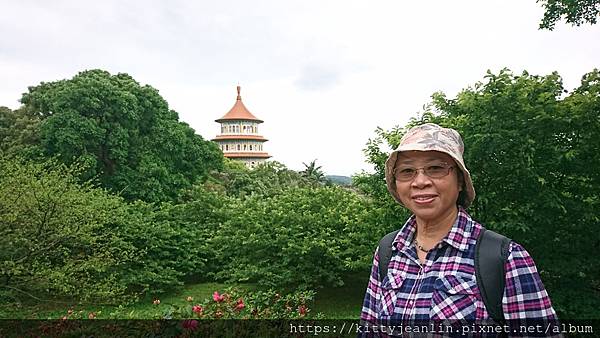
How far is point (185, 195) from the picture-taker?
1792 cm


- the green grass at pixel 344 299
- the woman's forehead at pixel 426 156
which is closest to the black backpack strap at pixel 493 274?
the woman's forehead at pixel 426 156

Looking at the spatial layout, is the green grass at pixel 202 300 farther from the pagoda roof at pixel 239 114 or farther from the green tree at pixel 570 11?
the pagoda roof at pixel 239 114

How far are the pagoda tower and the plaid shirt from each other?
38316 millimetres

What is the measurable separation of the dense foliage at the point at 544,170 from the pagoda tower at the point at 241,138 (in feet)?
110

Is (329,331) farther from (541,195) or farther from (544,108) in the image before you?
(544,108)

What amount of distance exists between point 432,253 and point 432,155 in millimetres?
324

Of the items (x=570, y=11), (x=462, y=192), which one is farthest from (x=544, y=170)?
(x=462, y=192)

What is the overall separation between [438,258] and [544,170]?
19.2 feet

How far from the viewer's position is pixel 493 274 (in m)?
1.47

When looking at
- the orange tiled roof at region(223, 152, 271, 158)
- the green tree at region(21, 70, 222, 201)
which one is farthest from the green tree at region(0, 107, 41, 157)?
the orange tiled roof at region(223, 152, 271, 158)

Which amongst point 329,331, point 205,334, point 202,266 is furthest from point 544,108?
point 202,266

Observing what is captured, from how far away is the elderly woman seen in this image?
1.44 m

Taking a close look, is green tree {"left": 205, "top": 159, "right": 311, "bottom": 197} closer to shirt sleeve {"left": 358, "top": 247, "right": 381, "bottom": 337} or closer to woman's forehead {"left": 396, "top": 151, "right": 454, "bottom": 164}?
shirt sleeve {"left": 358, "top": 247, "right": 381, "bottom": 337}

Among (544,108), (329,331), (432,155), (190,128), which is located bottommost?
(329,331)
